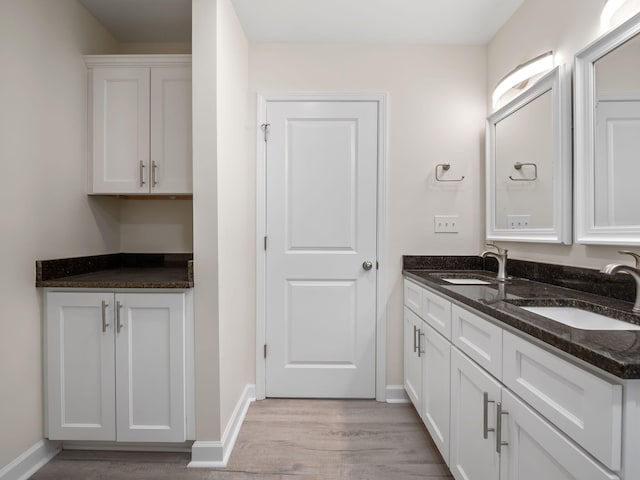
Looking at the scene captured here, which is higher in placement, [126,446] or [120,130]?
[120,130]

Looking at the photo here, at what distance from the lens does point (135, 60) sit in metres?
2.02

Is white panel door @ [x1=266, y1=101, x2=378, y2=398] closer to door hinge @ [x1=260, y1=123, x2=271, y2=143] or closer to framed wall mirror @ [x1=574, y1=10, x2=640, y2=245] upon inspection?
door hinge @ [x1=260, y1=123, x2=271, y2=143]

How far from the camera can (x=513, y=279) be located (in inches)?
79.3

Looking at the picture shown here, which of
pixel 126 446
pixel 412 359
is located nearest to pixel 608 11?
pixel 412 359

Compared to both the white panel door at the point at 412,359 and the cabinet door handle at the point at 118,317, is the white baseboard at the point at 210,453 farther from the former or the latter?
the white panel door at the point at 412,359

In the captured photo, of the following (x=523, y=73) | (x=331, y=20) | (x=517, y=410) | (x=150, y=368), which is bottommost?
(x=150, y=368)

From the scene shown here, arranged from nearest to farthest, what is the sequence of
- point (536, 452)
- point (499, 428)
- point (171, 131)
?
point (536, 452), point (499, 428), point (171, 131)

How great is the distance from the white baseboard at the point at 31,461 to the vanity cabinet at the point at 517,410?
195cm

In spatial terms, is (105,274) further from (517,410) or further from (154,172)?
(517,410)

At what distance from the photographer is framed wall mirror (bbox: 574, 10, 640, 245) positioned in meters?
1.33

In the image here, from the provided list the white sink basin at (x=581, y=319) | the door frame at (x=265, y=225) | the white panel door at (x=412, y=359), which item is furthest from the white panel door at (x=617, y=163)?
the door frame at (x=265, y=225)

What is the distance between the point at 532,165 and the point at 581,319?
0.94 m

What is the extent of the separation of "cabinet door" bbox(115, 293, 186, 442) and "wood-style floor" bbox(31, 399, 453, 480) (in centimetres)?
16

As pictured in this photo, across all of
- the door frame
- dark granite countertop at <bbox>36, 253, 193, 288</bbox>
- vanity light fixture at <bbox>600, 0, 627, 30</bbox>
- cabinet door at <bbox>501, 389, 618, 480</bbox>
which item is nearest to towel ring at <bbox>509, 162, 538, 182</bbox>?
vanity light fixture at <bbox>600, 0, 627, 30</bbox>
